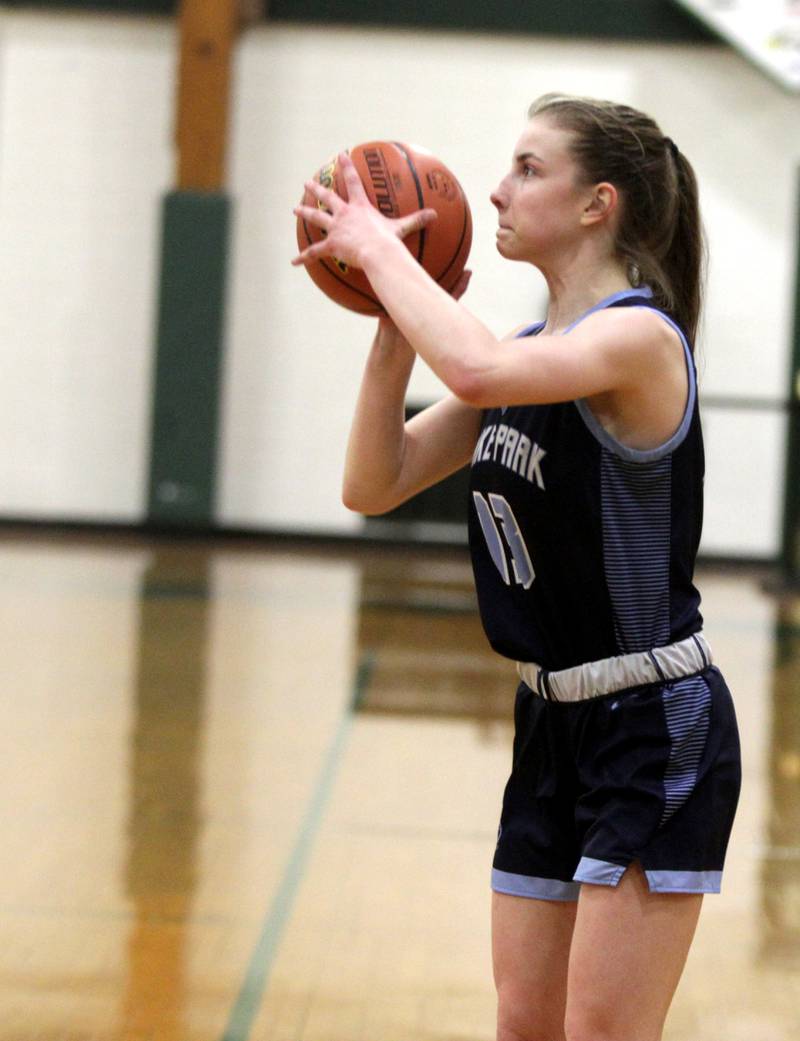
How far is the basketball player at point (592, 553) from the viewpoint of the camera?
167 centimetres

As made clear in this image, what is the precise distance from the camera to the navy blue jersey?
1.74m

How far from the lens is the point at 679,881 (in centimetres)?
169

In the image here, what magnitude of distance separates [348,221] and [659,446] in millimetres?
440

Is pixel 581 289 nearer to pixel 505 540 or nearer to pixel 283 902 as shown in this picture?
pixel 505 540

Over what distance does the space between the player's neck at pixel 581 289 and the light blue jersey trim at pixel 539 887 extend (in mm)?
663

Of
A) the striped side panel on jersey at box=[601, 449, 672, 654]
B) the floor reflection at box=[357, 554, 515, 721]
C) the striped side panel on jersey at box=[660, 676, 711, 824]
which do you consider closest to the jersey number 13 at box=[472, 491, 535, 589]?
the striped side panel on jersey at box=[601, 449, 672, 654]

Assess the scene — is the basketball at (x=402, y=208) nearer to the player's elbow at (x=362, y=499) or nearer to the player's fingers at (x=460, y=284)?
the player's fingers at (x=460, y=284)

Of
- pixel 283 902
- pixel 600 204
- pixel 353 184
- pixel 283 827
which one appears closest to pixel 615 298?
pixel 600 204

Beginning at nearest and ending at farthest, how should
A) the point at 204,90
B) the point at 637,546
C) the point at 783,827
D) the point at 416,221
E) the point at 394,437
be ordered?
the point at 637,546 → the point at 416,221 → the point at 394,437 → the point at 783,827 → the point at 204,90

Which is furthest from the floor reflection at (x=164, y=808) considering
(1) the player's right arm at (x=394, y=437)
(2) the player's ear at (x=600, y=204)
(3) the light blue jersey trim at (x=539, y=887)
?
(2) the player's ear at (x=600, y=204)

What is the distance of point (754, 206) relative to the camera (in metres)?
9.98

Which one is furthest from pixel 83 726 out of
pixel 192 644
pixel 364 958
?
pixel 364 958

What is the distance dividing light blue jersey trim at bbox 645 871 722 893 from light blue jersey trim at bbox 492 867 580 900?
17 cm

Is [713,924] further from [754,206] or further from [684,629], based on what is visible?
[754,206]
